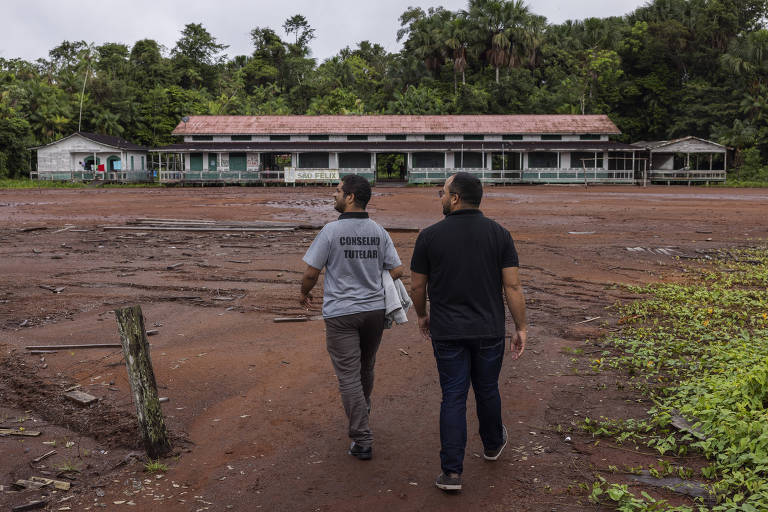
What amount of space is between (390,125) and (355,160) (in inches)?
145

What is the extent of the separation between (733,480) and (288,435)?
9.23 ft

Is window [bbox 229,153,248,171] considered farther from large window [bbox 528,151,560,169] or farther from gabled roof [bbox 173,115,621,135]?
large window [bbox 528,151,560,169]

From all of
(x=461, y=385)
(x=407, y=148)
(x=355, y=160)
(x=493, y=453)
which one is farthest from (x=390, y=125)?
(x=461, y=385)

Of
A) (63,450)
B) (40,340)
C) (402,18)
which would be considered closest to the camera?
(63,450)

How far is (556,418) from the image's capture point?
5031 mm

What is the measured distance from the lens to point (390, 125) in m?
49.7

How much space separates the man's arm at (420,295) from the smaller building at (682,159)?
46.2 meters

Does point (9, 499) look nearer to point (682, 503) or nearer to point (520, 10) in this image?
point (682, 503)

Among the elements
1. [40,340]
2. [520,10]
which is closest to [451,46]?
[520,10]

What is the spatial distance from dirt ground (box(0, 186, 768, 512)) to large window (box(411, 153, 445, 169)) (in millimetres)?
36190

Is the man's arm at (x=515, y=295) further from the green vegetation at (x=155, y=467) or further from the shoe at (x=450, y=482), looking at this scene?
the green vegetation at (x=155, y=467)

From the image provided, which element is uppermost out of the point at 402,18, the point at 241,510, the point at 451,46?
the point at 402,18

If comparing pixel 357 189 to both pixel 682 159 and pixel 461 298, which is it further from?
pixel 682 159

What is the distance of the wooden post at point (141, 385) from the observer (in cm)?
438
